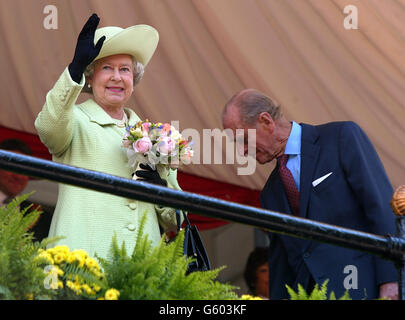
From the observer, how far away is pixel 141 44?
3.39 meters

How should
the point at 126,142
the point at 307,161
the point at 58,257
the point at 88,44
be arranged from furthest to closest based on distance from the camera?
1. the point at 307,161
2. the point at 126,142
3. the point at 88,44
4. the point at 58,257

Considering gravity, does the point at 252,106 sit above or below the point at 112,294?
above

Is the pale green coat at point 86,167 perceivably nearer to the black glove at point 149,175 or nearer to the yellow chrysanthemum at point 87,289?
the black glove at point 149,175

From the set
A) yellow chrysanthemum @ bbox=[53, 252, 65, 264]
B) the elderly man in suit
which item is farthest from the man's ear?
yellow chrysanthemum @ bbox=[53, 252, 65, 264]

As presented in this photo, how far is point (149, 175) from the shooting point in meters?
3.03

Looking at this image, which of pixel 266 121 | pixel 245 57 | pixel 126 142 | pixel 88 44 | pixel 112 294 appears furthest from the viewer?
pixel 245 57

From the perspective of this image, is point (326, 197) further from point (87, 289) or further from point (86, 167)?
point (87, 289)

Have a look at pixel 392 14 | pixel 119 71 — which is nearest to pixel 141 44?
pixel 119 71

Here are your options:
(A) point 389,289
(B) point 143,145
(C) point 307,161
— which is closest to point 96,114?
(B) point 143,145

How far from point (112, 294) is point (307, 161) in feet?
5.54

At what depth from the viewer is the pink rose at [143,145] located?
2.97 metres
